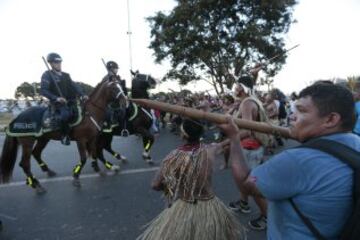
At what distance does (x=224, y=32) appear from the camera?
21750 millimetres

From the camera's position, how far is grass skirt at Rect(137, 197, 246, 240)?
284cm

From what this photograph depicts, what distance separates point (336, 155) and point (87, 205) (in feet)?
15.4

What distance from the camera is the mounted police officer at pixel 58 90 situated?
6.58 m

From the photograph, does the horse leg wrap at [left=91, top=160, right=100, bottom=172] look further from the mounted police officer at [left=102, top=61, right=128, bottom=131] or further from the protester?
the protester

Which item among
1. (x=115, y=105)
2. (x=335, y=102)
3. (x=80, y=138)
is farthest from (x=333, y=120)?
(x=115, y=105)

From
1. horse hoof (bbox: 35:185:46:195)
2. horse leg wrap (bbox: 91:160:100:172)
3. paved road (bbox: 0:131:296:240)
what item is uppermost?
horse leg wrap (bbox: 91:160:100:172)

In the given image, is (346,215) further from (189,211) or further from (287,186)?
(189,211)

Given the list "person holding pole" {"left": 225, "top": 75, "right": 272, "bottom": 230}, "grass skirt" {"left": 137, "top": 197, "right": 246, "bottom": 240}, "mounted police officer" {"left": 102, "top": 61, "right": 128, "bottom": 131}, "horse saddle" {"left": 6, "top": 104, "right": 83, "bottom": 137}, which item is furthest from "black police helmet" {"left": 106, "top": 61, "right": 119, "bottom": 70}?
"grass skirt" {"left": 137, "top": 197, "right": 246, "bottom": 240}

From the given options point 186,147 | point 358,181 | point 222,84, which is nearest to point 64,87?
point 186,147

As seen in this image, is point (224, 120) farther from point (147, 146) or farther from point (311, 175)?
point (147, 146)

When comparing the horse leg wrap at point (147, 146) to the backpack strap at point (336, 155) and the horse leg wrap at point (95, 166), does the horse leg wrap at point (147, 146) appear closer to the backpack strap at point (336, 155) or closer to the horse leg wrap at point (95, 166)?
the horse leg wrap at point (95, 166)

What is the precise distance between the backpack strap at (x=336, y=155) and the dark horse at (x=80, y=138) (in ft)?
18.4

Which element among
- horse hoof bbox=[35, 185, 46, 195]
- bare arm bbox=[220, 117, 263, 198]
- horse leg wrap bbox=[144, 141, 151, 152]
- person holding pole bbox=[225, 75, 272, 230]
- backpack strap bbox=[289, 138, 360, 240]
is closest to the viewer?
backpack strap bbox=[289, 138, 360, 240]

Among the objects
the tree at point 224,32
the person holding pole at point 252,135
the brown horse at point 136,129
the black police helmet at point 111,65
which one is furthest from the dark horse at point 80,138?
the tree at point 224,32
